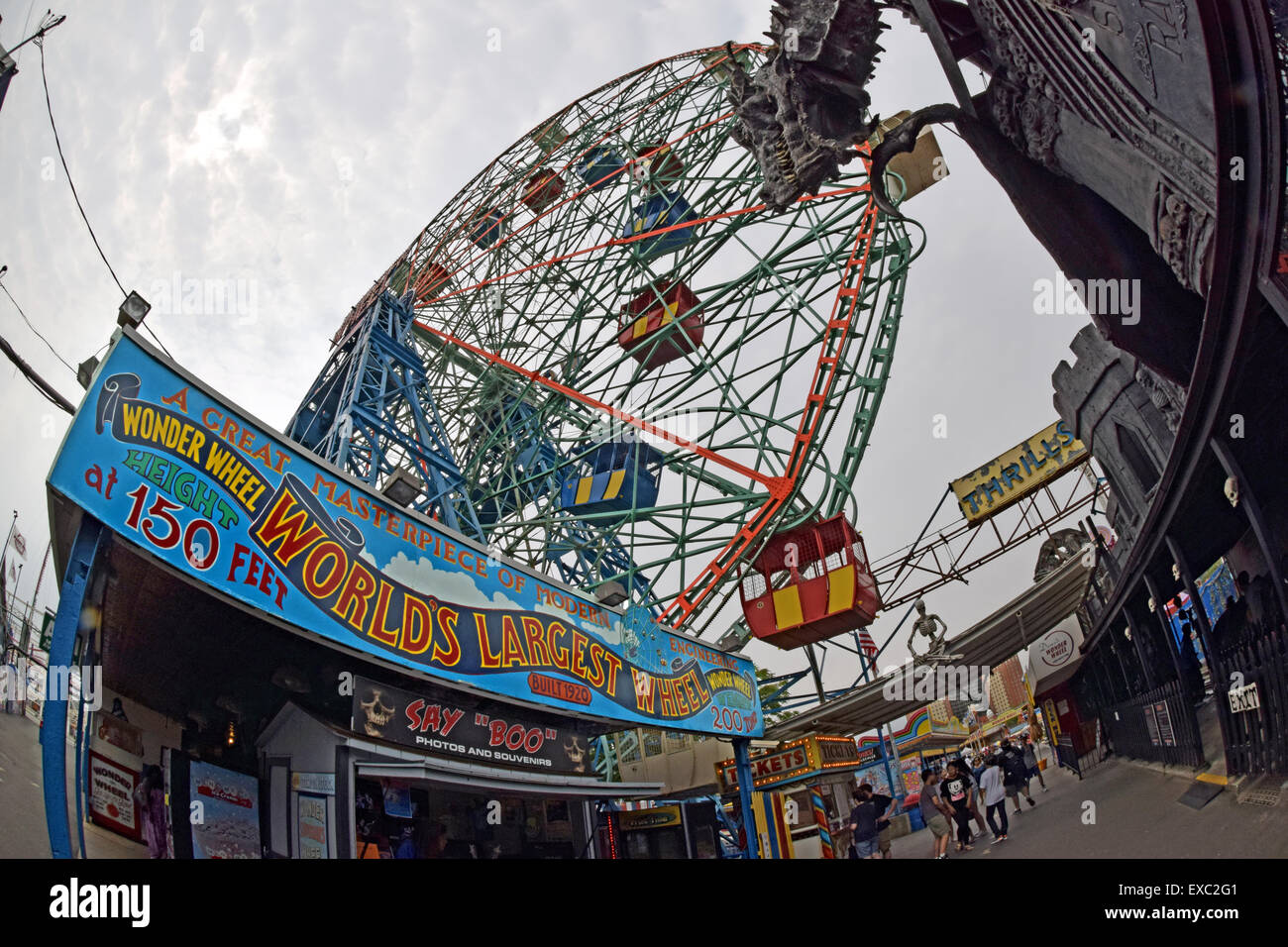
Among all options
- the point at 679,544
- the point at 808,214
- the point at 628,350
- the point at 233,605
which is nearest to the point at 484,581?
the point at 233,605

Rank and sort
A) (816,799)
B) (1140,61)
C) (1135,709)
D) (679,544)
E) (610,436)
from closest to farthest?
1. (1140,61)
2. (1135,709)
3. (816,799)
4. (679,544)
5. (610,436)

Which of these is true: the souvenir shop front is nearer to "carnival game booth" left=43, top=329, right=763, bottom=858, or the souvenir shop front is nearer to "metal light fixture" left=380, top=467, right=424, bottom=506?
→ "carnival game booth" left=43, top=329, right=763, bottom=858

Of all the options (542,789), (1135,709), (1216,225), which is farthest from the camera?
(1135,709)

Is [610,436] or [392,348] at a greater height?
[392,348]

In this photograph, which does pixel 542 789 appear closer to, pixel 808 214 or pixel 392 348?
pixel 392 348

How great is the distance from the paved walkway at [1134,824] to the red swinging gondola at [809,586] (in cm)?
395

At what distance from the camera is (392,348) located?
594 inches

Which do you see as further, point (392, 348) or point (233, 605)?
point (392, 348)

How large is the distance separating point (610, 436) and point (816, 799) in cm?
838

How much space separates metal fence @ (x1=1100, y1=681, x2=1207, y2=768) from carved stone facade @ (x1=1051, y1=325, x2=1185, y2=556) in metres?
2.04

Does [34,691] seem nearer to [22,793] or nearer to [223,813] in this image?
[22,793]

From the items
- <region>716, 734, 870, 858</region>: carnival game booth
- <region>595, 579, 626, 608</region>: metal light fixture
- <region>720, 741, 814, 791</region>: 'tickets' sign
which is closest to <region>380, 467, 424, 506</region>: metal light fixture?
<region>595, 579, 626, 608</region>: metal light fixture

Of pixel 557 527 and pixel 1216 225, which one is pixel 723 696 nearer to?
pixel 557 527

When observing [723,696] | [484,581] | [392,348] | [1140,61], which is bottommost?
[723,696]
